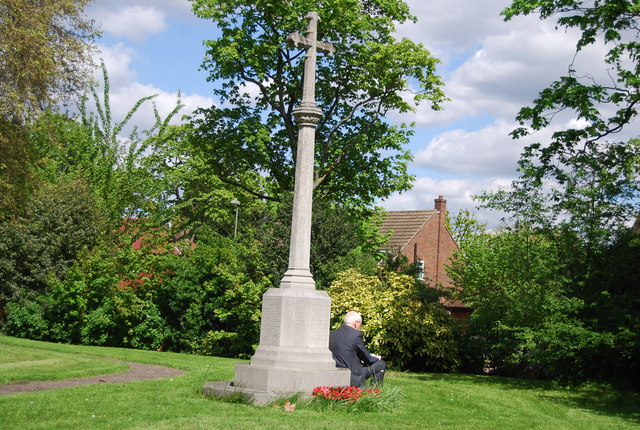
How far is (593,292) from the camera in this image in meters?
17.1

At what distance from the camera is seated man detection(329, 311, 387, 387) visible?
11914 millimetres

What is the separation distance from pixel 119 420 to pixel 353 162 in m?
20.7

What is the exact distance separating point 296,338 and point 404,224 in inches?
1424

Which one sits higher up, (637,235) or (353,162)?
(353,162)

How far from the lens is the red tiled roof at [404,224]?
45.4 metres

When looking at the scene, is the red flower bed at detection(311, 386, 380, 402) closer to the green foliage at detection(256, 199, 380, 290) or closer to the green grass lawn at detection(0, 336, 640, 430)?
the green grass lawn at detection(0, 336, 640, 430)

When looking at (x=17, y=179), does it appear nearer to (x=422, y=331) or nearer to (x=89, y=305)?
(x=89, y=305)

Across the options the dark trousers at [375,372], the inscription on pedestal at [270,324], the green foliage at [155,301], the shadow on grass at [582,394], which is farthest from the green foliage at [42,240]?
the dark trousers at [375,372]

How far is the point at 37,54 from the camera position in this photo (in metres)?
20.4

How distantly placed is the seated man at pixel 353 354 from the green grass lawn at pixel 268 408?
1.96 feet

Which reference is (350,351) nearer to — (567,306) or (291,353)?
(291,353)

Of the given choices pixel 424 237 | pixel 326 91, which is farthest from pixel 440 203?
pixel 326 91

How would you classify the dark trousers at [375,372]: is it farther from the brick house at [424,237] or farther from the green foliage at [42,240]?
the brick house at [424,237]

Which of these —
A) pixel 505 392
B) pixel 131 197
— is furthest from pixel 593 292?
pixel 131 197
